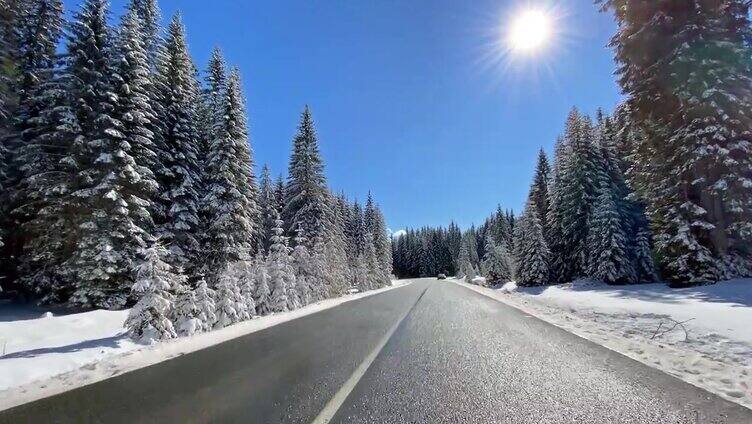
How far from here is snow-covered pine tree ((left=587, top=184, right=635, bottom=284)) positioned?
29.5m

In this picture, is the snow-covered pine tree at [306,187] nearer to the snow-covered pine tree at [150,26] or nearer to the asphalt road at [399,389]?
the snow-covered pine tree at [150,26]

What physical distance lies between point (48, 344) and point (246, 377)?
8252 mm

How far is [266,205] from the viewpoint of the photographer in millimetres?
57562

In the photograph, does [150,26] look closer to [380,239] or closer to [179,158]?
[179,158]

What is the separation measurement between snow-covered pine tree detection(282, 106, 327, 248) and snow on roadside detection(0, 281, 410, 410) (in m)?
21.4

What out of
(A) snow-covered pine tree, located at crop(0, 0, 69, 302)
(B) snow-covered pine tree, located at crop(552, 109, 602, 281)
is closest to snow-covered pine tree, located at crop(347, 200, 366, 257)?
(B) snow-covered pine tree, located at crop(552, 109, 602, 281)

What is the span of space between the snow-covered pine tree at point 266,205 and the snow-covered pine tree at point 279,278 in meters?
29.6

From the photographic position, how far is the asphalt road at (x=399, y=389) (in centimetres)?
411

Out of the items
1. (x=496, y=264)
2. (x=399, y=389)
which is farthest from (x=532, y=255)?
(x=399, y=389)

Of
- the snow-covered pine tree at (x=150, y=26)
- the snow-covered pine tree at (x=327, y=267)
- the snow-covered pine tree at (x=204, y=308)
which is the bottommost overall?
the snow-covered pine tree at (x=204, y=308)

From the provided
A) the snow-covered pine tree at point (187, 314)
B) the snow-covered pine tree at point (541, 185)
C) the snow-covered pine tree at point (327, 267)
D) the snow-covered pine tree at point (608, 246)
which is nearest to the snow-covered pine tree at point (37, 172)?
the snow-covered pine tree at point (187, 314)

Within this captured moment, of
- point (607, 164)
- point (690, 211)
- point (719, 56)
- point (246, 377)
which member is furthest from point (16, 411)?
point (607, 164)

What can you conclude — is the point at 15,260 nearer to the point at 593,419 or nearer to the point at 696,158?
the point at 593,419

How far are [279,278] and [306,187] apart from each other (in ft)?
51.8
